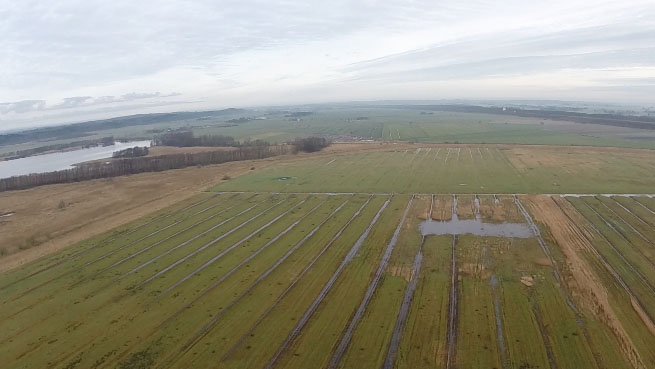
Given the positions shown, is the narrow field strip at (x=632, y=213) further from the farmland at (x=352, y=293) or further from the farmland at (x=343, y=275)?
the farmland at (x=352, y=293)

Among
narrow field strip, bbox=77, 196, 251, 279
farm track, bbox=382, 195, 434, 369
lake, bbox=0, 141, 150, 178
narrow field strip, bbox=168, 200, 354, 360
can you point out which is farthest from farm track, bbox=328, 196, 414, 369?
lake, bbox=0, 141, 150, 178

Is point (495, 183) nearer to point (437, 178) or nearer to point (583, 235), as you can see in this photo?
point (437, 178)

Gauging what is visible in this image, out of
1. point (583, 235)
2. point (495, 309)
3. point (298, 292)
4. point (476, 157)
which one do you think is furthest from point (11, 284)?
point (476, 157)

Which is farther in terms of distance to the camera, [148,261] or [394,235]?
[394,235]

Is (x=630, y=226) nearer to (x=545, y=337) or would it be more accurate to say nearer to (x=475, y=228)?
(x=475, y=228)

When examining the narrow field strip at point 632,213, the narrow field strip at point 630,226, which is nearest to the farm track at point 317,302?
the narrow field strip at point 630,226

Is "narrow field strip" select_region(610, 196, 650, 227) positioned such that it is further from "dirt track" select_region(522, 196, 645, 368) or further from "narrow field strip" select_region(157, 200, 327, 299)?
"narrow field strip" select_region(157, 200, 327, 299)
